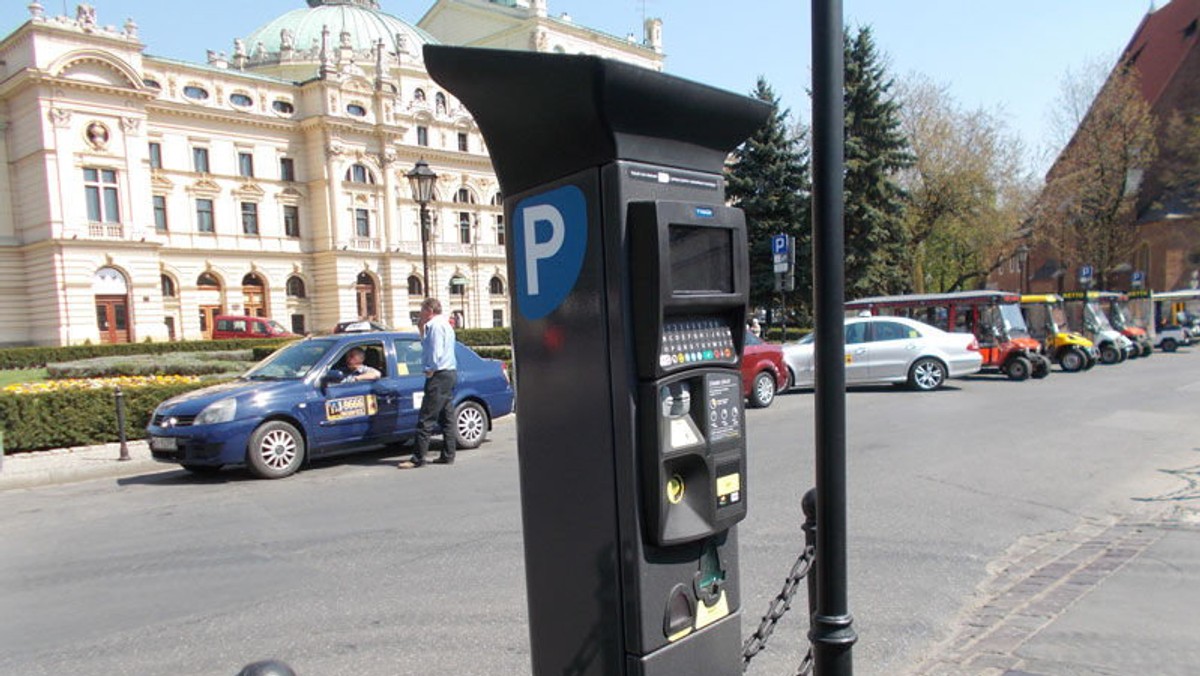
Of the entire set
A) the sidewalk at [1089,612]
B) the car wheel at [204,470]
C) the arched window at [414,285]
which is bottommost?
the sidewalk at [1089,612]

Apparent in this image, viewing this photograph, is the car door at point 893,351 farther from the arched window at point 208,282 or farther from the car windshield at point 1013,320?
the arched window at point 208,282

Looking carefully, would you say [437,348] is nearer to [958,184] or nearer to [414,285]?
[958,184]

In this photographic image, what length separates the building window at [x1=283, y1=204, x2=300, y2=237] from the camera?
58.5 metres

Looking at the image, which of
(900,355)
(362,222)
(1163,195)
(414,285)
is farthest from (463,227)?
(900,355)

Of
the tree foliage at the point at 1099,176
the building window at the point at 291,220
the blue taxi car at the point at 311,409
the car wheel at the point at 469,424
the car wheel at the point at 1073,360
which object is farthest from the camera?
the building window at the point at 291,220

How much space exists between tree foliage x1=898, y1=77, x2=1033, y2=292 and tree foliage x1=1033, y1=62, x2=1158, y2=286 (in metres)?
2.29

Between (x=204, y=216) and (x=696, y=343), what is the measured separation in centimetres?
6011

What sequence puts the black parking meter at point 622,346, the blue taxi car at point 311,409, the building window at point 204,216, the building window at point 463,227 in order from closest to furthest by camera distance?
the black parking meter at point 622,346 < the blue taxi car at point 311,409 < the building window at point 204,216 < the building window at point 463,227

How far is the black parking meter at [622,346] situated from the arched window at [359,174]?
60872mm

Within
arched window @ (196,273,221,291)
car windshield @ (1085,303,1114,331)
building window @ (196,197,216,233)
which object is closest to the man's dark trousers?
car windshield @ (1085,303,1114,331)

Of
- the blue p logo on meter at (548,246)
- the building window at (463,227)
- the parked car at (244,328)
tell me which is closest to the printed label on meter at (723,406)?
the blue p logo on meter at (548,246)

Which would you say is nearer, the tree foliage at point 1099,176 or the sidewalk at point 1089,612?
the sidewalk at point 1089,612

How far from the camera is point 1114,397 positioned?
13.4m

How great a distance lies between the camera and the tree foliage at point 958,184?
31703mm
